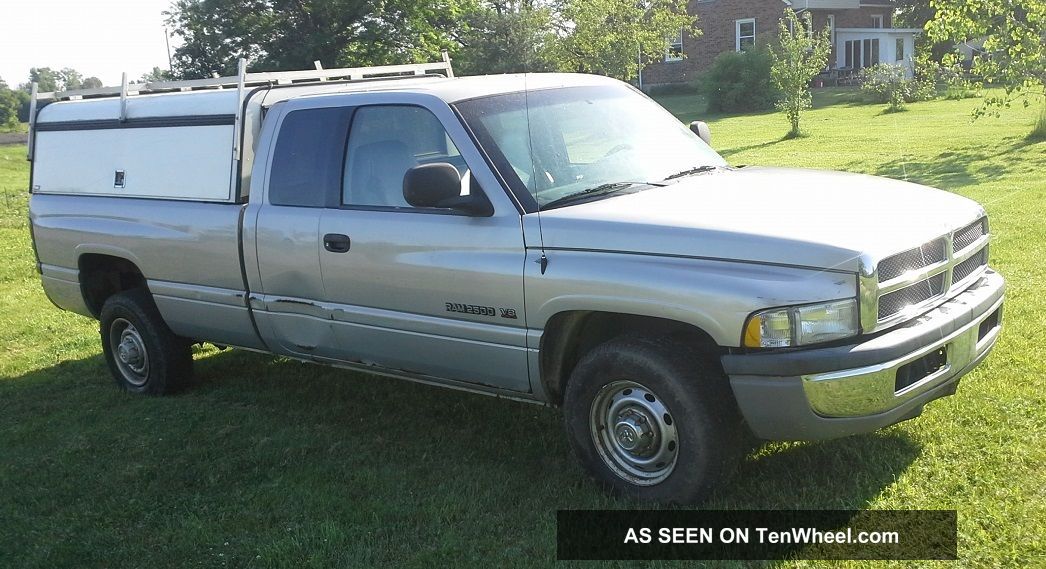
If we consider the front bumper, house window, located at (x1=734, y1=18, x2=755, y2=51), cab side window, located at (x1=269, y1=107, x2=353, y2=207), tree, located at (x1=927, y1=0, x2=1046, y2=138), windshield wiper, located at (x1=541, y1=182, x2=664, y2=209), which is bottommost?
the front bumper

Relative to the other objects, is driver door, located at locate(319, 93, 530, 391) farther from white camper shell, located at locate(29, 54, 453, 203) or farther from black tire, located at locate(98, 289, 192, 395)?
black tire, located at locate(98, 289, 192, 395)

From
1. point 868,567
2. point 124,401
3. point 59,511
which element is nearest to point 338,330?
point 59,511

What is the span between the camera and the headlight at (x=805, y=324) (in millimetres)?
4051

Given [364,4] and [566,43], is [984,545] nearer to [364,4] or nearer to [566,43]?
[566,43]

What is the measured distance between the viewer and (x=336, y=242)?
5516 mm

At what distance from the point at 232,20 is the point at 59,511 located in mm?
37009

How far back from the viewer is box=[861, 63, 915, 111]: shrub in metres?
32.7

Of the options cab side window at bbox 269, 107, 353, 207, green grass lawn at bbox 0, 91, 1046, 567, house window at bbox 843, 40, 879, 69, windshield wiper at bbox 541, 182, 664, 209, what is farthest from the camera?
house window at bbox 843, 40, 879, 69

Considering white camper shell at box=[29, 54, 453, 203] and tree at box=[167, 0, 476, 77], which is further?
tree at box=[167, 0, 476, 77]

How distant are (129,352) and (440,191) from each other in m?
3.46

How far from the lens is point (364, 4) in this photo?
3800 cm

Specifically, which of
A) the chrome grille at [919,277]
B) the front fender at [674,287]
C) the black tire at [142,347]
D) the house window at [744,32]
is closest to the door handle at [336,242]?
the front fender at [674,287]

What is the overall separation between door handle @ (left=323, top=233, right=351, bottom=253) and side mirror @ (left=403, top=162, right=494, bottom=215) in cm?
68

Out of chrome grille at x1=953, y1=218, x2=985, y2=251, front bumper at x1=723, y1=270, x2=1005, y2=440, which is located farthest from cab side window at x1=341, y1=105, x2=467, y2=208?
chrome grille at x1=953, y1=218, x2=985, y2=251
